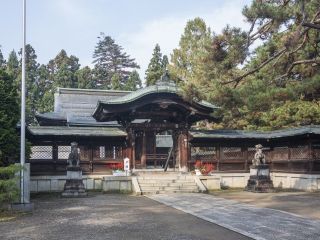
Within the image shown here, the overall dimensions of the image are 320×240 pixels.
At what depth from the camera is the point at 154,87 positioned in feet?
84.8

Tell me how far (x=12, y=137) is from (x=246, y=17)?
11.1 m

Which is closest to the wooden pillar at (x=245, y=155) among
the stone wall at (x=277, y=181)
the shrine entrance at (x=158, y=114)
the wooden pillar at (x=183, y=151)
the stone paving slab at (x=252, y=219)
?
the stone wall at (x=277, y=181)

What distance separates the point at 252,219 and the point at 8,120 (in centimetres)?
1135

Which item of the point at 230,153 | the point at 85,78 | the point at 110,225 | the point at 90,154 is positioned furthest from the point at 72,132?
the point at 85,78

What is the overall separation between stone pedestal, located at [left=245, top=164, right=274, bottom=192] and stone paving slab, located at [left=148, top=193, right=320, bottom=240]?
487cm

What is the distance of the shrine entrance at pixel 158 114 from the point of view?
2558cm

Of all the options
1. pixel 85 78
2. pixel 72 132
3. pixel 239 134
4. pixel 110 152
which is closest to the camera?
pixel 72 132

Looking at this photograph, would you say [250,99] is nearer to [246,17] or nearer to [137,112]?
[246,17]

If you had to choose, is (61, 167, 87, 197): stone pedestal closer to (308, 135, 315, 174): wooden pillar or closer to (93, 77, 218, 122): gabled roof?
(93, 77, 218, 122): gabled roof

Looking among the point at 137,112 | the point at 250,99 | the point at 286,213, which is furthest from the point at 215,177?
the point at 250,99

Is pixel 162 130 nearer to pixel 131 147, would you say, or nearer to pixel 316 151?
pixel 131 147

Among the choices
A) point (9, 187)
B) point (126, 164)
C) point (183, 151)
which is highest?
point (183, 151)

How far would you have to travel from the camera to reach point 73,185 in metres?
21.9

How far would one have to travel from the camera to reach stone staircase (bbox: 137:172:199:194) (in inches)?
914
